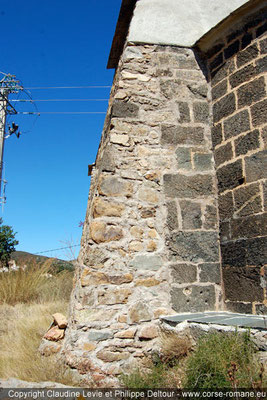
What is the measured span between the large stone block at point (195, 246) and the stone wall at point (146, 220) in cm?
1

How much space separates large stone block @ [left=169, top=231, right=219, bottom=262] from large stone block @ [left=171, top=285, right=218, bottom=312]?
0.33 m

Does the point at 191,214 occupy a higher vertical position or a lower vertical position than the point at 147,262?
higher

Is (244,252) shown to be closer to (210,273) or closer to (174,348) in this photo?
(210,273)

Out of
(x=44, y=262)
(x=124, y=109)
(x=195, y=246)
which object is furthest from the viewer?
(x=44, y=262)

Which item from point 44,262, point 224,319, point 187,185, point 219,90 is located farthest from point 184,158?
point 44,262

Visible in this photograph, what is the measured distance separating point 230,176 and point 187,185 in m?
0.51

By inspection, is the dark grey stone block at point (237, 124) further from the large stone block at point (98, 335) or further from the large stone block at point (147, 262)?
the large stone block at point (98, 335)

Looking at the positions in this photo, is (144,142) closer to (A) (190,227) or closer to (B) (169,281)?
(A) (190,227)

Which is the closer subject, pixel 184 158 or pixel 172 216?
pixel 172 216

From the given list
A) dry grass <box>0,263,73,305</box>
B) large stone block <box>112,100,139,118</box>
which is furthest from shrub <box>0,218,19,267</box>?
large stone block <box>112,100,139,118</box>

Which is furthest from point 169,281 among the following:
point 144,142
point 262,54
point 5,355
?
point 262,54

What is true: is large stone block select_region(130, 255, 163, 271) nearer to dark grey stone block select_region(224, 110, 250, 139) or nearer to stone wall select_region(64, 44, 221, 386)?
stone wall select_region(64, 44, 221, 386)

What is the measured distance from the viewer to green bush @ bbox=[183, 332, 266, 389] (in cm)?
226

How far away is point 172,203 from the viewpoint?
12.7 feet
